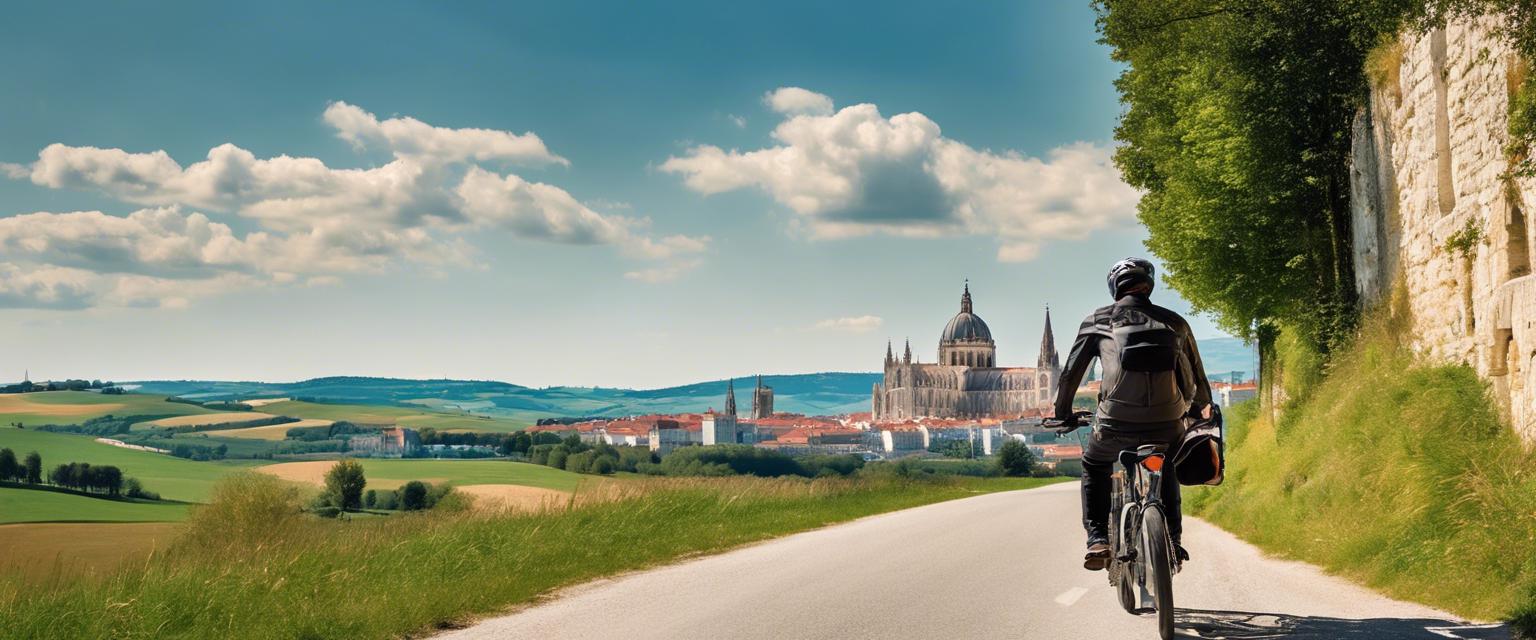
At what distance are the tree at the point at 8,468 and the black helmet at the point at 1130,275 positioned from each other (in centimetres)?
5965

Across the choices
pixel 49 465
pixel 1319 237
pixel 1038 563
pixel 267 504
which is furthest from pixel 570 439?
pixel 1038 563

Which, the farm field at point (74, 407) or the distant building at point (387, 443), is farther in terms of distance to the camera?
the distant building at point (387, 443)

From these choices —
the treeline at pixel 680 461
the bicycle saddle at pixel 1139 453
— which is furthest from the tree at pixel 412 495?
the bicycle saddle at pixel 1139 453

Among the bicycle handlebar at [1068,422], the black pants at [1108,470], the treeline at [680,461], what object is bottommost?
the treeline at [680,461]

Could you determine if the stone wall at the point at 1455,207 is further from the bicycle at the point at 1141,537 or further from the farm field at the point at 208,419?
the farm field at the point at 208,419

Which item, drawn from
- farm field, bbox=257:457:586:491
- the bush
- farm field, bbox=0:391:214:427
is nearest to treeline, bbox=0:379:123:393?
farm field, bbox=0:391:214:427

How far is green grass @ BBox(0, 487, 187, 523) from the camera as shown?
3886 centimetres

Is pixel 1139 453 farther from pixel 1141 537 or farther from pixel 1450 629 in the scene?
pixel 1450 629

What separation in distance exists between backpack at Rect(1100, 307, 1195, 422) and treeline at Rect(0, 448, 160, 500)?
179 ft

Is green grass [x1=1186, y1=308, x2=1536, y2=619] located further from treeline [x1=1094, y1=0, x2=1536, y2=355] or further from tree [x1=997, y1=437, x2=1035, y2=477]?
tree [x1=997, y1=437, x2=1035, y2=477]

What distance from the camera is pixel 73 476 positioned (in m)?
59.2

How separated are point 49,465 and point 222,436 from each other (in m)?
74.5

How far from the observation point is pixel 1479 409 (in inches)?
528

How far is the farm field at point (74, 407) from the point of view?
12169 cm
